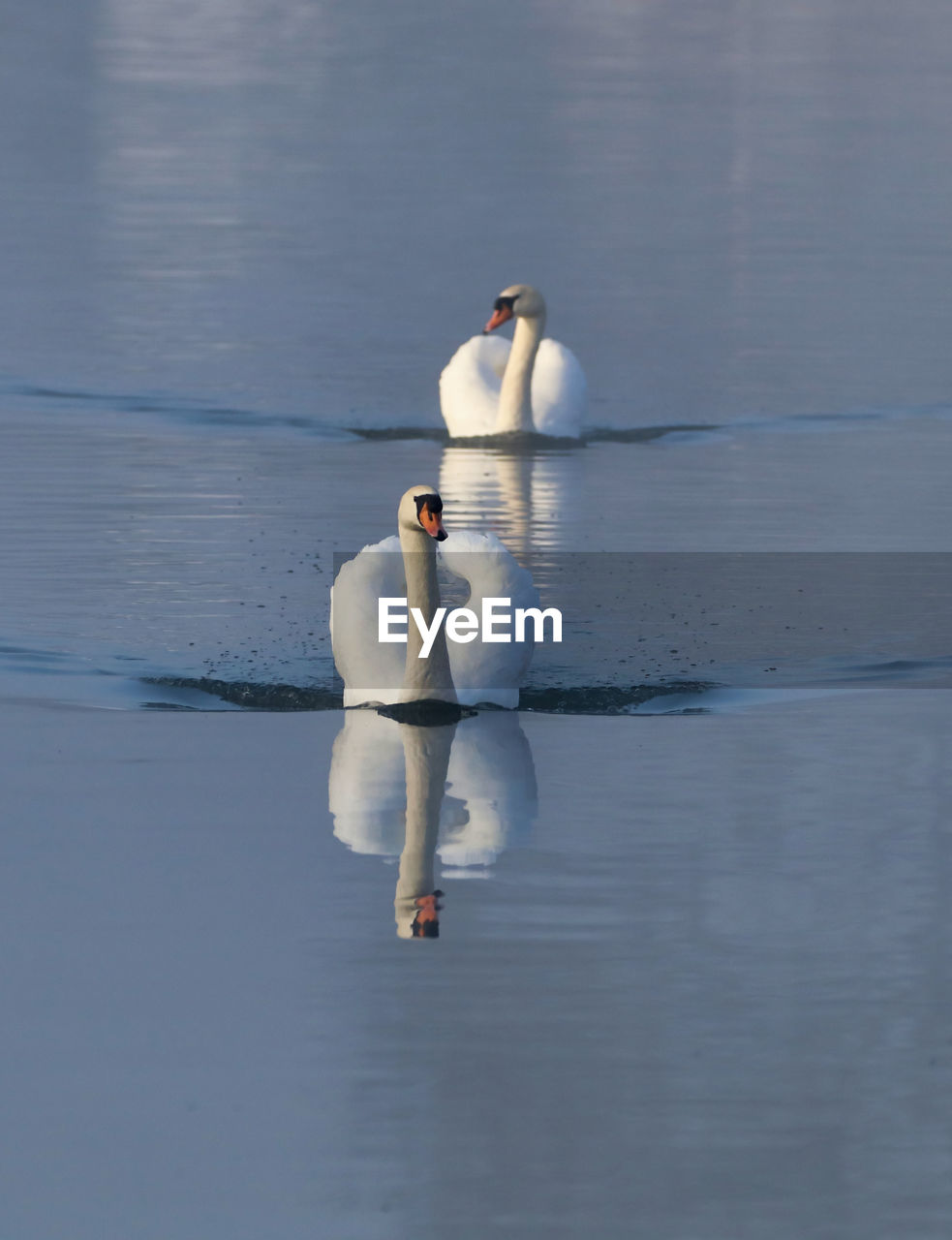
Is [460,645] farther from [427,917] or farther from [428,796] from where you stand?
[427,917]

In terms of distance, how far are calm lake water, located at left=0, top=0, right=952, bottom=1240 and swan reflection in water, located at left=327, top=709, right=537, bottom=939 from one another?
0.10ft

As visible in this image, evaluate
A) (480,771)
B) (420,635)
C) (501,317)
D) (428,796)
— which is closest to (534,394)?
(501,317)

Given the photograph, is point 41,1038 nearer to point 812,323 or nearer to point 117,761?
point 117,761

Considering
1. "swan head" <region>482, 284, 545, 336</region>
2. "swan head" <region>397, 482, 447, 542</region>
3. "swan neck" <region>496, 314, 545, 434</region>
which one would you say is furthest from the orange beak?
"swan head" <region>482, 284, 545, 336</region>

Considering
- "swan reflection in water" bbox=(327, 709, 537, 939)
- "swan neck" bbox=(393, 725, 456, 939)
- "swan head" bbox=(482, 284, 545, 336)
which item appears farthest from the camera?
"swan head" bbox=(482, 284, 545, 336)

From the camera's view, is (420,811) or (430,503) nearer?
(420,811)

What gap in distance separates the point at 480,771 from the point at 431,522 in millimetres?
1141

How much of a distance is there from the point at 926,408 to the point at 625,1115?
14.2m

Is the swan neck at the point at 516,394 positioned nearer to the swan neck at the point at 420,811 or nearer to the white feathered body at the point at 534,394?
the white feathered body at the point at 534,394

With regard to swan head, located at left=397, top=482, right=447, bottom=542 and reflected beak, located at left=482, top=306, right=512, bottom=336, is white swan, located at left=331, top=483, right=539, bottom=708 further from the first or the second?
reflected beak, located at left=482, top=306, right=512, bottom=336

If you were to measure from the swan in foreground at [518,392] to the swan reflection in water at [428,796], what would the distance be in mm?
8679

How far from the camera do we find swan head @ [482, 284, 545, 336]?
820 inches

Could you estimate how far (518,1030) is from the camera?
6.86m

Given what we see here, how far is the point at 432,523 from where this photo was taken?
1059cm
